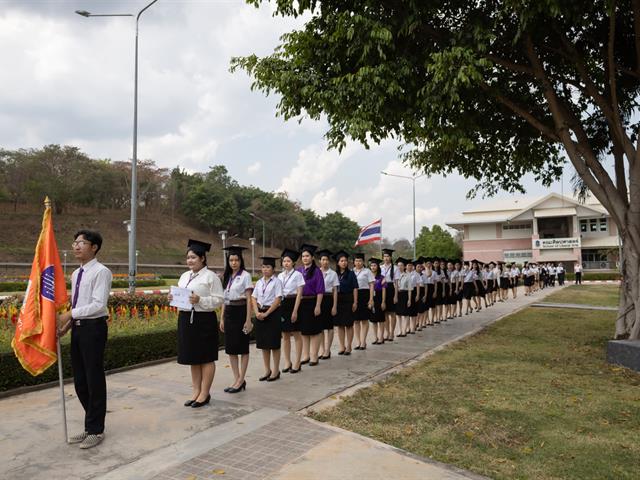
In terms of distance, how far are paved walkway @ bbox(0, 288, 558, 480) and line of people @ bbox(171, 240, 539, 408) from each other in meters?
0.47

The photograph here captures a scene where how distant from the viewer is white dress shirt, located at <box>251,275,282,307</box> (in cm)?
658

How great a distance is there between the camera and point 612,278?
41688 millimetres

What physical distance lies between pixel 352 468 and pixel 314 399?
1.97 meters

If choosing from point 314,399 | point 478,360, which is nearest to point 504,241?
point 478,360

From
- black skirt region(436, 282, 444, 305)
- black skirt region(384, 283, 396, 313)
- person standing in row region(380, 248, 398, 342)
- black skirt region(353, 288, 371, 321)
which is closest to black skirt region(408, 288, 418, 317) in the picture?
person standing in row region(380, 248, 398, 342)

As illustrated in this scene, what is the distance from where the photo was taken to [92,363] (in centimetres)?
439

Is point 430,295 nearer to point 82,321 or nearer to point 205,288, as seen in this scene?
point 205,288

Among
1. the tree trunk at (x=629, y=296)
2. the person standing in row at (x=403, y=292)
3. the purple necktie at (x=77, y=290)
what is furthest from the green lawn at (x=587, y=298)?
the purple necktie at (x=77, y=290)

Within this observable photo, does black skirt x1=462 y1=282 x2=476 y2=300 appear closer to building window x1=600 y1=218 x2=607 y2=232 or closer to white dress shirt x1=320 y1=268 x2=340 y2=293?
white dress shirt x1=320 y1=268 x2=340 y2=293

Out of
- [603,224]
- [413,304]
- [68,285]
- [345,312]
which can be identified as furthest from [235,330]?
[603,224]

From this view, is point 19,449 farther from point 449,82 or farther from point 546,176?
point 546,176

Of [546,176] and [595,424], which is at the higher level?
[546,176]

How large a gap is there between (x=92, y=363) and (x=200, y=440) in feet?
3.98

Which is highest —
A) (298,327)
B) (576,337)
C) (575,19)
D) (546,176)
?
(575,19)
